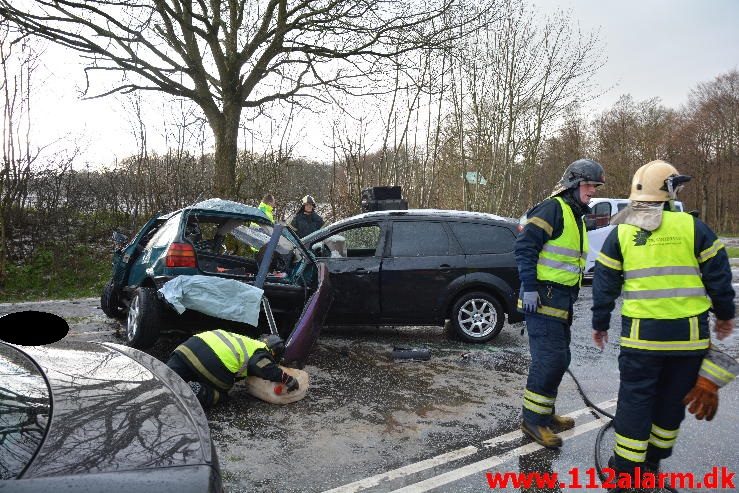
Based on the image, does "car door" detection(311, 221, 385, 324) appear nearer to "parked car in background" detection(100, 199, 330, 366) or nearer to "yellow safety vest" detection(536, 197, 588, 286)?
"parked car in background" detection(100, 199, 330, 366)

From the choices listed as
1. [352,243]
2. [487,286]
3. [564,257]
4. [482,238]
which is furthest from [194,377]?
[482,238]

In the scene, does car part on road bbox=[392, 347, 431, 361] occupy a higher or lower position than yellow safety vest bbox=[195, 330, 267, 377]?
lower

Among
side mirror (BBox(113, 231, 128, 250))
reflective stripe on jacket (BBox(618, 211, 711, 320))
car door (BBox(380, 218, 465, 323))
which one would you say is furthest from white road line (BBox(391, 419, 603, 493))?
side mirror (BBox(113, 231, 128, 250))

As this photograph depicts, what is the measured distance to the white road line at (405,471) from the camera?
3.18 metres

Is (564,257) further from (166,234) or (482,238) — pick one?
(166,234)

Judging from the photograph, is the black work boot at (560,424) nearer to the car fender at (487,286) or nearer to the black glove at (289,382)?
the black glove at (289,382)

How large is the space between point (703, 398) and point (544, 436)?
1106mm

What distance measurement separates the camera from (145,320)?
5199mm

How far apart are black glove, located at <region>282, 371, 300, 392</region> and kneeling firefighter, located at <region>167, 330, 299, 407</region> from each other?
0.22 ft

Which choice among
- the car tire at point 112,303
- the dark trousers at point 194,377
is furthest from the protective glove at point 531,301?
the car tire at point 112,303

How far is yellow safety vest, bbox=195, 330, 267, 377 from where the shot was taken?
4.15 meters

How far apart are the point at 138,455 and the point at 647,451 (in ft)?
9.48

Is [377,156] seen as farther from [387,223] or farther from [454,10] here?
[387,223]

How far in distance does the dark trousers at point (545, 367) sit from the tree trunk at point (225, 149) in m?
9.84
